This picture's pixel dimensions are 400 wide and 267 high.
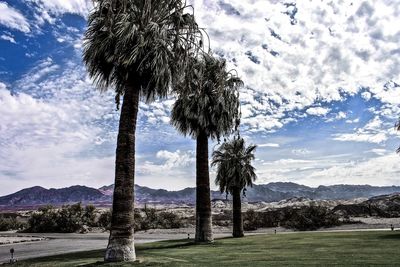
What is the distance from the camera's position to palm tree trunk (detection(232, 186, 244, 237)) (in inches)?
1635

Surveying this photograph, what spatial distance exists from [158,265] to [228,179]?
24.6 metres

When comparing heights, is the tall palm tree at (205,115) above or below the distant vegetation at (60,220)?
above

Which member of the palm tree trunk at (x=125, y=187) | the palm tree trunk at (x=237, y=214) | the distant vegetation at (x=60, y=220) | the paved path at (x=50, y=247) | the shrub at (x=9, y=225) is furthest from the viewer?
the shrub at (x=9, y=225)

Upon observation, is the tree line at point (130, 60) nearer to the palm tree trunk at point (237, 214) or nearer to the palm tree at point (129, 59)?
the palm tree at point (129, 59)

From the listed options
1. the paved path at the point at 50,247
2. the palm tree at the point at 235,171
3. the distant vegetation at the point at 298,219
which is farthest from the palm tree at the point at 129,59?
the distant vegetation at the point at 298,219

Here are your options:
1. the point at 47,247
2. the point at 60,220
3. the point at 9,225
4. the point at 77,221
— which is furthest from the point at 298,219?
the point at 9,225

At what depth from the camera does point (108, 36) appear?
2066cm

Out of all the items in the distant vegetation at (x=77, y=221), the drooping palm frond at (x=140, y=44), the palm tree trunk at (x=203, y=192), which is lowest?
the distant vegetation at (x=77, y=221)

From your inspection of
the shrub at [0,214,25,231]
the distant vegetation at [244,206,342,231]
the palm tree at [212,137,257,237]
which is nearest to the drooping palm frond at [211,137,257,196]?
the palm tree at [212,137,257,237]

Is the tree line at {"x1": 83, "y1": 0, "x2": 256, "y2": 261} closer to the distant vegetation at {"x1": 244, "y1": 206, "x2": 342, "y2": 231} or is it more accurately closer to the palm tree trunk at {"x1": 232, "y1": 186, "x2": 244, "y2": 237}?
the palm tree trunk at {"x1": 232, "y1": 186, "x2": 244, "y2": 237}

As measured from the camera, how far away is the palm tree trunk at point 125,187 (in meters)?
19.3

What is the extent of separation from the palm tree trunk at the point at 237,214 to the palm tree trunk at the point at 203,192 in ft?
26.5

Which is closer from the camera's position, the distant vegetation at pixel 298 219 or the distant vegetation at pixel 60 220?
the distant vegetation at pixel 298 219

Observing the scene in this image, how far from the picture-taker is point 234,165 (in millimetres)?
42781
